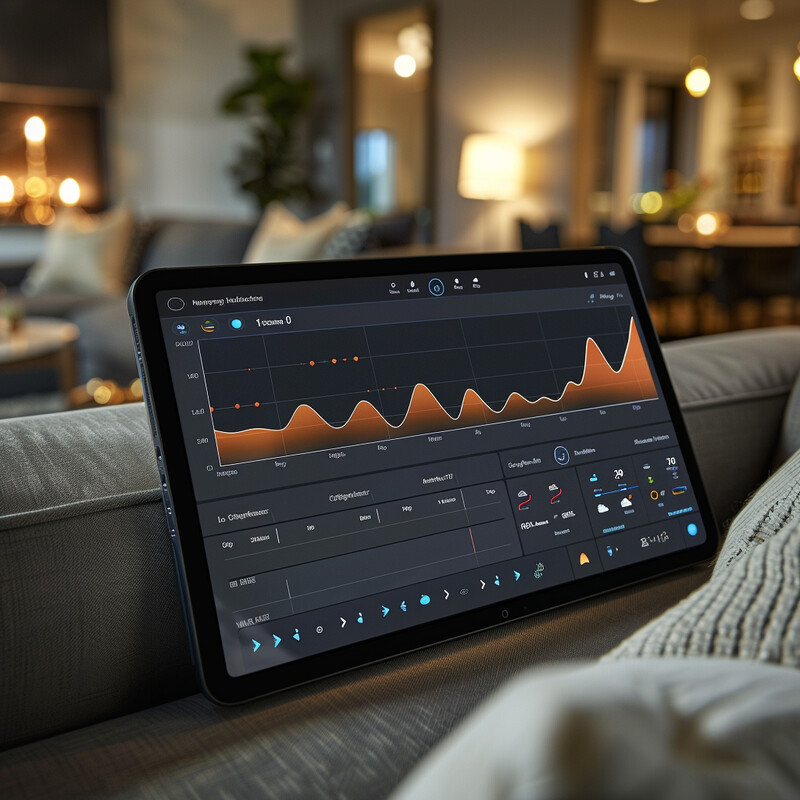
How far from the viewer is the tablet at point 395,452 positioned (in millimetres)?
559

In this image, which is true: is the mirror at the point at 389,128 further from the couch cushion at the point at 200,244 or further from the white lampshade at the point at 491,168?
the couch cushion at the point at 200,244

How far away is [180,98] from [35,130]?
45.3 inches

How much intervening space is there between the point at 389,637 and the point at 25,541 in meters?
0.26

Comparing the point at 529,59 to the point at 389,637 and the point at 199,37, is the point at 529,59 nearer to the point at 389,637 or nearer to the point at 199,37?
the point at 199,37

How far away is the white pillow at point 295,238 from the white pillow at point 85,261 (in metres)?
1.29

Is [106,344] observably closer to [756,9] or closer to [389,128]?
[389,128]

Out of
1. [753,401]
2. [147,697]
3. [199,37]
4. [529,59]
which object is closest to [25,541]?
[147,697]

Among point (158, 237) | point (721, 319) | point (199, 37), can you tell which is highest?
point (199, 37)

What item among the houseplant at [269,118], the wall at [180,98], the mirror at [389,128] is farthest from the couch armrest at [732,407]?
the mirror at [389,128]

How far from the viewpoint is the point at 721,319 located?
6590 mm

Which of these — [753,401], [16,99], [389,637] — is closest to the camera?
[389,637]

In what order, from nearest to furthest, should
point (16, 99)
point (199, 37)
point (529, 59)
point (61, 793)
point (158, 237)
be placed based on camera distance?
point (61, 793), point (158, 237), point (529, 59), point (16, 99), point (199, 37)

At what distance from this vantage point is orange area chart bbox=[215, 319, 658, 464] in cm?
58

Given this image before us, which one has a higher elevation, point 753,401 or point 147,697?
point 753,401
